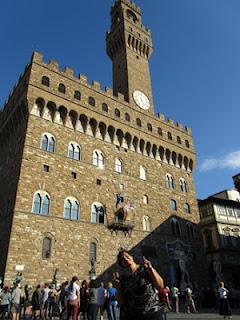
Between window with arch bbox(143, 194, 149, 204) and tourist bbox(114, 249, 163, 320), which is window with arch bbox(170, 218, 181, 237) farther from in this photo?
tourist bbox(114, 249, 163, 320)

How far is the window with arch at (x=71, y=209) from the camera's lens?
2217cm

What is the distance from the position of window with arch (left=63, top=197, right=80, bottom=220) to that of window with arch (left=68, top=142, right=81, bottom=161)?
3563 mm

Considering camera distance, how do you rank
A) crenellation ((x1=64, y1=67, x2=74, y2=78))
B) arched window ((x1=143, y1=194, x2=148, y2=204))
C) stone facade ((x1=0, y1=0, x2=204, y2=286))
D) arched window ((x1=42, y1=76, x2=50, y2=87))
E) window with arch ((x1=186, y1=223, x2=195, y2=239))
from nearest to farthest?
stone facade ((x1=0, y1=0, x2=204, y2=286)) → arched window ((x1=42, y1=76, x2=50, y2=87)) → crenellation ((x1=64, y1=67, x2=74, y2=78)) → arched window ((x1=143, y1=194, x2=148, y2=204)) → window with arch ((x1=186, y1=223, x2=195, y2=239))

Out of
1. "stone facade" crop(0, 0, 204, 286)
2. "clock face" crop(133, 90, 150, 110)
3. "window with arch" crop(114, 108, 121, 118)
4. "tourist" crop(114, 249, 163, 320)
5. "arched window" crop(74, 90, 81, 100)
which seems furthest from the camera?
"clock face" crop(133, 90, 150, 110)

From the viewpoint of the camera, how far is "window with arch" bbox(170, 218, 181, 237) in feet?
95.0

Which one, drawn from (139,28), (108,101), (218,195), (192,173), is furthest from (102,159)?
(218,195)

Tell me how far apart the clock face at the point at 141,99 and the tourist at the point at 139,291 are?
94.4 feet

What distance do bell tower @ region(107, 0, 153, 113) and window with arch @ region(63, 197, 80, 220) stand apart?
1268 centimetres

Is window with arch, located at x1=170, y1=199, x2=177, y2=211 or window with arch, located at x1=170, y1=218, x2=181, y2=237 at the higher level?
window with arch, located at x1=170, y1=199, x2=177, y2=211

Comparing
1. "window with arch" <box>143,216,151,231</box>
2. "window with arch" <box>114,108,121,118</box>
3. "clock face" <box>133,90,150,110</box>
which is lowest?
"window with arch" <box>143,216,151,231</box>

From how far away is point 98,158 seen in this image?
85.5ft

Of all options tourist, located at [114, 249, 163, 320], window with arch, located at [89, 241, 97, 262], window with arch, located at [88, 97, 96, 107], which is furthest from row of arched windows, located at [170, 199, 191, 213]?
tourist, located at [114, 249, 163, 320]

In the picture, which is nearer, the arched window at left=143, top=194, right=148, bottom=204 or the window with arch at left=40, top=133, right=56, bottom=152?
the window with arch at left=40, top=133, right=56, bottom=152

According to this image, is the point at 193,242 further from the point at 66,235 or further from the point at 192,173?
the point at 66,235
